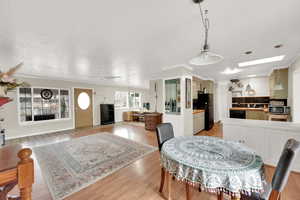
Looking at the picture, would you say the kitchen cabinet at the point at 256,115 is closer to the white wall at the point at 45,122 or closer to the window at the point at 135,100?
the window at the point at 135,100

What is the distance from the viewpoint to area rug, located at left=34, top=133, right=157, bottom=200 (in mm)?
2159

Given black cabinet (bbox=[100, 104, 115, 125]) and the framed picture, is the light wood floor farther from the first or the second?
black cabinet (bbox=[100, 104, 115, 125])

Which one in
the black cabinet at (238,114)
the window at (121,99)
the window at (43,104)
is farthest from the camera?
the window at (121,99)

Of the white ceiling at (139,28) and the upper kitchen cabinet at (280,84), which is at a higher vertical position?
the white ceiling at (139,28)

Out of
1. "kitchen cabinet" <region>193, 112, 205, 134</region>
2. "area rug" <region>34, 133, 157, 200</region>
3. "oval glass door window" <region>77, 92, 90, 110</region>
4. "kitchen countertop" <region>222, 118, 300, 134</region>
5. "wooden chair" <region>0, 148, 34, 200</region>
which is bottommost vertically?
"area rug" <region>34, 133, 157, 200</region>

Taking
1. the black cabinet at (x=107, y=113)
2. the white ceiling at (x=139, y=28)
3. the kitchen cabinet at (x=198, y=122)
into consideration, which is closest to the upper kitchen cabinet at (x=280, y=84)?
the white ceiling at (x=139, y=28)

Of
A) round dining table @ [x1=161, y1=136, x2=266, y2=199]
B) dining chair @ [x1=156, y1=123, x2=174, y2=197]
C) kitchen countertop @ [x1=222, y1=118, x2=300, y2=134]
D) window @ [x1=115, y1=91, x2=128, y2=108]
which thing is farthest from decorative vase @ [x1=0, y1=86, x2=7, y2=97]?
window @ [x1=115, y1=91, x2=128, y2=108]

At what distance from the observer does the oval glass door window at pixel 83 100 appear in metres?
6.74

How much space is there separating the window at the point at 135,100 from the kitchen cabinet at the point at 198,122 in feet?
18.1

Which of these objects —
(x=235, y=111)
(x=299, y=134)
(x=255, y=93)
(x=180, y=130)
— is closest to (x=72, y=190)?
(x=180, y=130)

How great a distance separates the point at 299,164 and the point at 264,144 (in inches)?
22.7

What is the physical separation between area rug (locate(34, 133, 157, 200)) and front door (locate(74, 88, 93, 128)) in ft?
9.44

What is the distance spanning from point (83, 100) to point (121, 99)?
264 cm

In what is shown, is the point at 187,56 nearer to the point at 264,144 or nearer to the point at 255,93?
the point at 264,144
